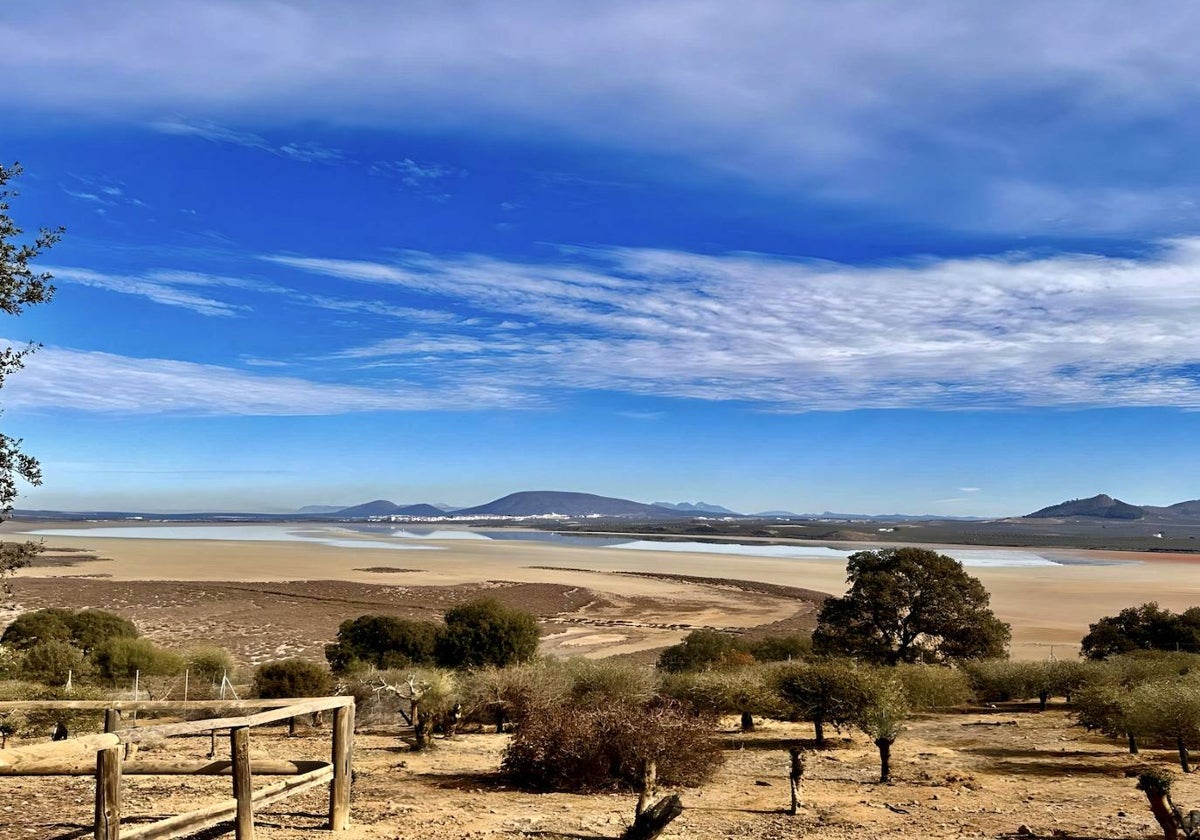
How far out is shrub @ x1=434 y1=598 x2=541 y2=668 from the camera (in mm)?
31125

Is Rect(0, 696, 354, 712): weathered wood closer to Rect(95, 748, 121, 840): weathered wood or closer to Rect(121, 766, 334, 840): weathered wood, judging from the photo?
Rect(121, 766, 334, 840): weathered wood

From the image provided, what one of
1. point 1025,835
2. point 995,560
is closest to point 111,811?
point 1025,835

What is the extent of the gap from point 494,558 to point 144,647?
72.6 metres

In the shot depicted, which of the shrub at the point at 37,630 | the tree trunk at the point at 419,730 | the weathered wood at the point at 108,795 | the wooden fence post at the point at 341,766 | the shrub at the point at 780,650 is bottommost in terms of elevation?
the shrub at the point at 780,650

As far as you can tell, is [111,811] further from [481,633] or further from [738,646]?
[738,646]

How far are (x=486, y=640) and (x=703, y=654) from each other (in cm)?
811

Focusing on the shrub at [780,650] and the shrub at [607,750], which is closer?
the shrub at [607,750]

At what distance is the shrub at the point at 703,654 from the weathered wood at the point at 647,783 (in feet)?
51.7

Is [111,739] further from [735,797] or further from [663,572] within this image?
[663,572]

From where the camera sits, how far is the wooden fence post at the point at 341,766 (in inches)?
381

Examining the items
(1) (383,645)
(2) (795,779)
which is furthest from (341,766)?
(1) (383,645)

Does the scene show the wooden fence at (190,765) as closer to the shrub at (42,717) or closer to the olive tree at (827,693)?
the shrub at (42,717)

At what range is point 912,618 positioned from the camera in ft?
106

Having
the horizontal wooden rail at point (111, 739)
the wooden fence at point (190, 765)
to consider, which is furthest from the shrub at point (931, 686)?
the horizontal wooden rail at point (111, 739)
